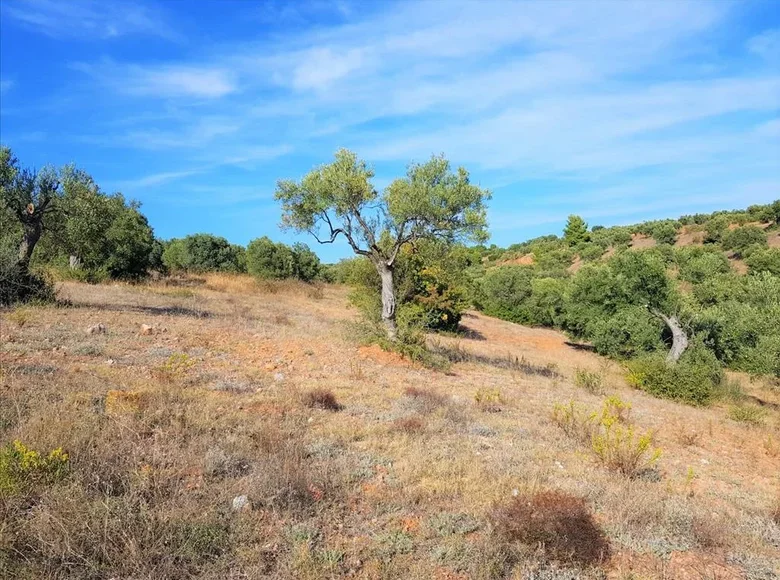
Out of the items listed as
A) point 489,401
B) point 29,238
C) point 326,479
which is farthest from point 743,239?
point 29,238

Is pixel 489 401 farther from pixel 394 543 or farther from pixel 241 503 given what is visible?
pixel 241 503

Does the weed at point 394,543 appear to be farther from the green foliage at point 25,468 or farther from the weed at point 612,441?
the weed at point 612,441

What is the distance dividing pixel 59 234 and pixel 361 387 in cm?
1095

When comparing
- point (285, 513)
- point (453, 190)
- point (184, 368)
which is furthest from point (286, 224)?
point (285, 513)

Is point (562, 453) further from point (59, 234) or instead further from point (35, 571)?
point (59, 234)

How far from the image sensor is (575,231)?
66.9 m

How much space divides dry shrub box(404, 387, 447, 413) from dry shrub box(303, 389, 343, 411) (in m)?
1.33

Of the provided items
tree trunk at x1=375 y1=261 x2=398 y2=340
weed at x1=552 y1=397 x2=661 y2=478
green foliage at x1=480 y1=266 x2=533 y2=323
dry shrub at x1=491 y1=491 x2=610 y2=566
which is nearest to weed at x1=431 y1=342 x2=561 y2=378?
tree trunk at x1=375 y1=261 x2=398 y2=340

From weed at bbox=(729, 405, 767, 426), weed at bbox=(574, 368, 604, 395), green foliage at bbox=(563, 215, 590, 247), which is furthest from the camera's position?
green foliage at bbox=(563, 215, 590, 247)

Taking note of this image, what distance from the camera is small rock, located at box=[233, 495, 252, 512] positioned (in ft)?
13.8

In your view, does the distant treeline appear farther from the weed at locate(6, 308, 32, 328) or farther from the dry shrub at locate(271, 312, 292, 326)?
the weed at locate(6, 308, 32, 328)

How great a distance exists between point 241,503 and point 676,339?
17738 millimetres

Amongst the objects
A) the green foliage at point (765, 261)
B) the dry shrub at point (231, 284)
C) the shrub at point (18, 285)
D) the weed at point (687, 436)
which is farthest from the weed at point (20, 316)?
the green foliage at point (765, 261)

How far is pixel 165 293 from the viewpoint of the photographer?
69.3ft
